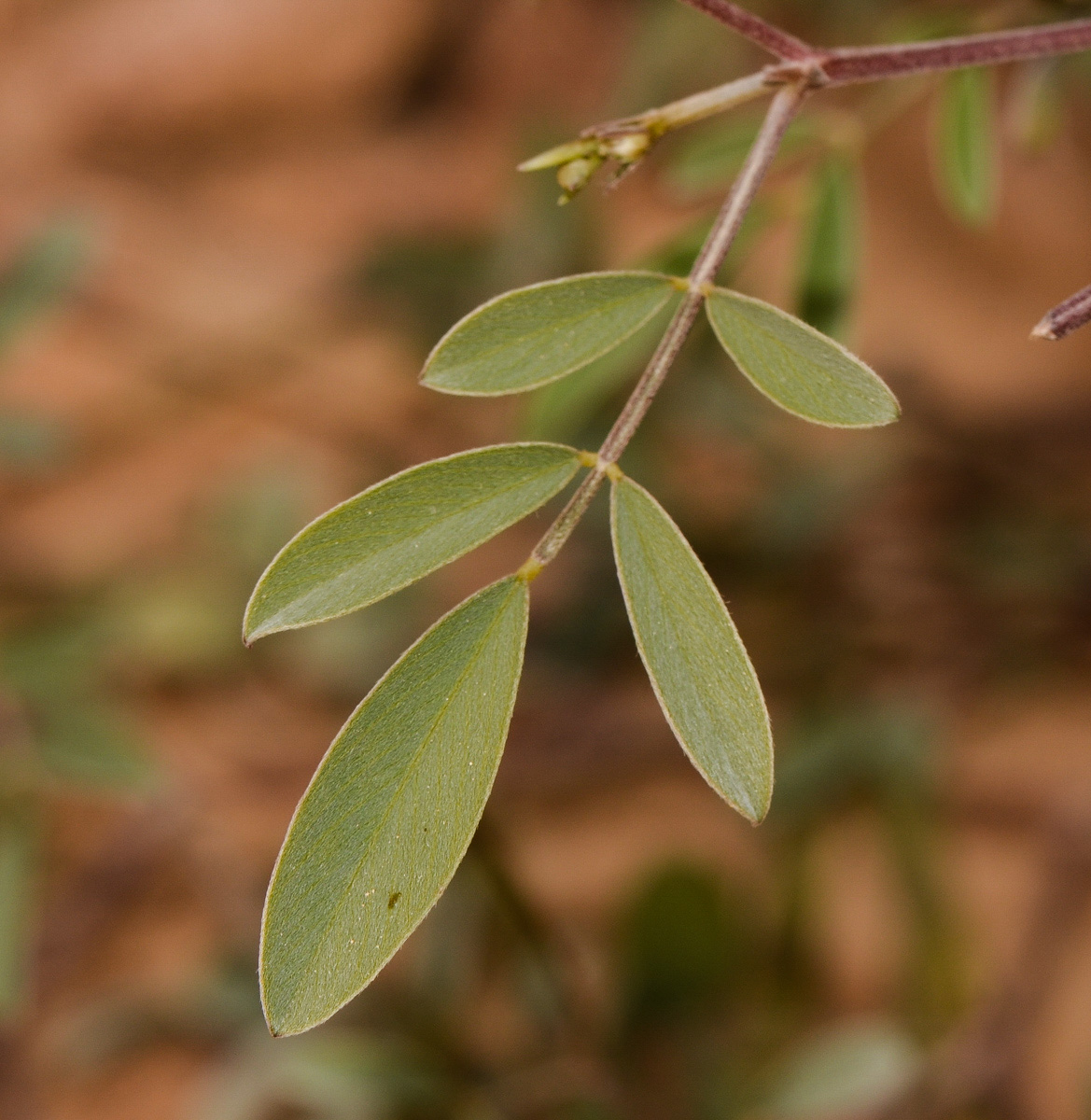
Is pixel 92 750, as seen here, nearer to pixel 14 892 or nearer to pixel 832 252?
pixel 14 892

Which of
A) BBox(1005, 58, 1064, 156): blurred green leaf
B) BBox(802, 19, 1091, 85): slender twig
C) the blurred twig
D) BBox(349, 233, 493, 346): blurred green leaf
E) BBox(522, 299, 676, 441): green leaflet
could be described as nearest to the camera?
BBox(802, 19, 1091, 85): slender twig

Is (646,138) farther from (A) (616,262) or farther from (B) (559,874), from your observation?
(A) (616,262)

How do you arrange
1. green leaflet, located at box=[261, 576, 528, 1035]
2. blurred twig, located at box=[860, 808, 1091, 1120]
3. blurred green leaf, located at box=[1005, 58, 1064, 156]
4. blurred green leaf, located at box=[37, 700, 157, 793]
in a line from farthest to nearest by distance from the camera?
blurred twig, located at box=[860, 808, 1091, 1120]
blurred green leaf, located at box=[37, 700, 157, 793]
blurred green leaf, located at box=[1005, 58, 1064, 156]
green leaflet, located at box=[261, 576, 528, 1035]

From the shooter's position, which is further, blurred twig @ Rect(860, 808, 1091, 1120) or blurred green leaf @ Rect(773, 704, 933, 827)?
blurred green leaf @ Rect(773, 704, 933, 827)

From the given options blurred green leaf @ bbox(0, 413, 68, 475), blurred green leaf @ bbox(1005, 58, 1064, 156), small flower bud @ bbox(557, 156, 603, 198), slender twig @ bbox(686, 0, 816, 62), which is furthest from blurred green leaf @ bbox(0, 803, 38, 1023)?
blurred green leaf @ bbox(1005, 58, 1064, 156)

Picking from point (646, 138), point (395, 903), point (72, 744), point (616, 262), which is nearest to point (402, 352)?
point (616, 262)

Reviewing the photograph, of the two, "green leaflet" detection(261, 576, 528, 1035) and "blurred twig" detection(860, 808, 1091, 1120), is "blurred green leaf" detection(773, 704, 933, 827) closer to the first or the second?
"blurred twig" detection(860, 808, 1091, 1120)

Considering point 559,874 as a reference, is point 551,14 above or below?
above

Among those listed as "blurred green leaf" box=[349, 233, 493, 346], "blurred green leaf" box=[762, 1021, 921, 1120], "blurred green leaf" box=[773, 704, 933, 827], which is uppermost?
"blurred green leaf" box=[349, 233, 493, 346]
